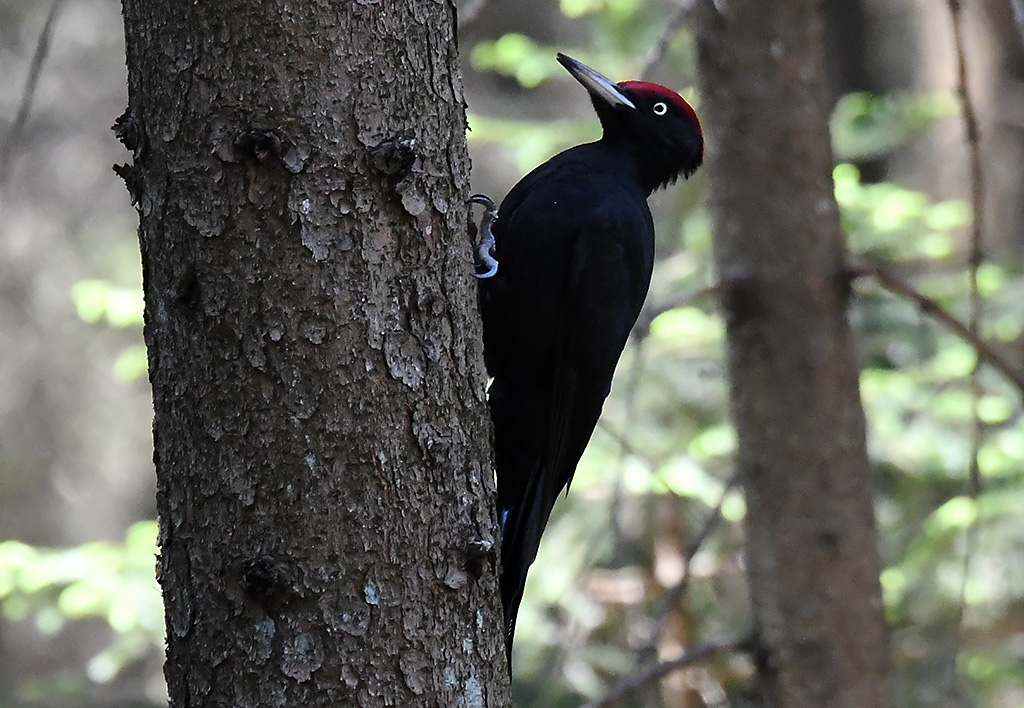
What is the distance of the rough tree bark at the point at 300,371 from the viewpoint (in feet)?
5.76

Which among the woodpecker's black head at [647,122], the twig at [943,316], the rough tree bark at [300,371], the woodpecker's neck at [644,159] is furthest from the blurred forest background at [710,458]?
the rough tree bark at [300,371]

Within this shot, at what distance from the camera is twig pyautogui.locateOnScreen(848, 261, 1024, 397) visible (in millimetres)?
3156

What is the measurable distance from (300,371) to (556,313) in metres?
1.36

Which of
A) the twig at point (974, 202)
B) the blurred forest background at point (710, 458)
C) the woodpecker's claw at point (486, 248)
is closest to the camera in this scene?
the twig at point (974, 202)

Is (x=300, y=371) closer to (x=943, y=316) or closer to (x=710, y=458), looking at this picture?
(x=943, y=316)

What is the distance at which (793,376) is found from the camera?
3.41 metres

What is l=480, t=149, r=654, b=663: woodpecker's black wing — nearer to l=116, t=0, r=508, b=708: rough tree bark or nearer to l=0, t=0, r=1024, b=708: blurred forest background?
l=0, t=0, r=1024, b=708: blurred forest background

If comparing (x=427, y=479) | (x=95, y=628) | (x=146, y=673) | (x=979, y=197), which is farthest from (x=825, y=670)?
(x=95, y=628)

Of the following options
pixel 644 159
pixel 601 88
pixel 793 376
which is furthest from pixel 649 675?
pixel 601 88

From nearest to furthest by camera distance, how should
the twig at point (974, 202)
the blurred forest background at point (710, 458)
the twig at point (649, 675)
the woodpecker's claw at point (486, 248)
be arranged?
the twig at point (974, 202)
the woodpecker's claw at point (486, 248)
the twig at point (649, 675)
the blurred forest background at point (710, 458)

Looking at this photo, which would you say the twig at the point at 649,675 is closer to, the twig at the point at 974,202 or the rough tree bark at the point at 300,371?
the twig at the point at 974,202

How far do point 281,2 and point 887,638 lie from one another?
257 cm

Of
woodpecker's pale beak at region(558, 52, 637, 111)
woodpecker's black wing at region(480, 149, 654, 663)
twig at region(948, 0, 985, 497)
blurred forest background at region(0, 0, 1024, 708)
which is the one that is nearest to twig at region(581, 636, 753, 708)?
blurred forest background at region(0, 0, 1024, 708)

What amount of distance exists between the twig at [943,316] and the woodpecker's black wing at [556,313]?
0.66 m
